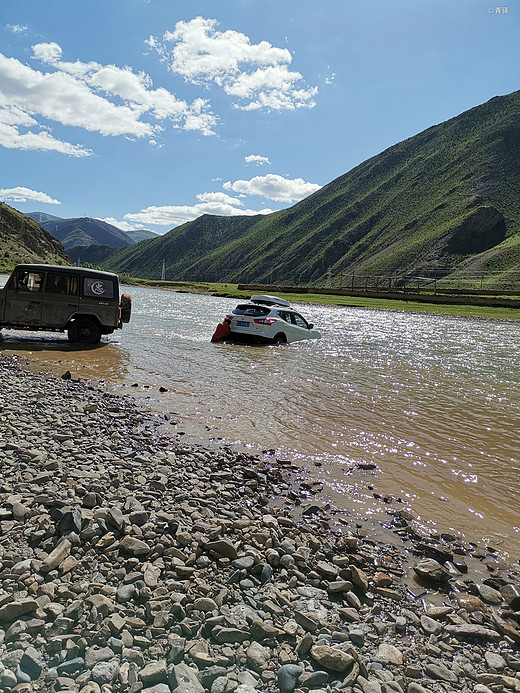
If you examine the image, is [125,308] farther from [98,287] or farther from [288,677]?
[288,677]

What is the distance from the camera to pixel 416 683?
296 cm

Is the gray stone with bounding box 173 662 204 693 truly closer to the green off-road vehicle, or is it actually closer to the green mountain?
the green off-road vehicle

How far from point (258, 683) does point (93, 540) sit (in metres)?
2.12

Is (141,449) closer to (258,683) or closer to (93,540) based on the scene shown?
(93,540)

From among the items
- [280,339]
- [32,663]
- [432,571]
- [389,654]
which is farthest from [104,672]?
[280,339]

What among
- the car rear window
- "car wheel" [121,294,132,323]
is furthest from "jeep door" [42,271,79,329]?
the car rear window

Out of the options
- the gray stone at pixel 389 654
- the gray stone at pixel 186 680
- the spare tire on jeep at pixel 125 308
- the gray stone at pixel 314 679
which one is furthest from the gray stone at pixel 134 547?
the spare tire on jeep at pixel 125 308

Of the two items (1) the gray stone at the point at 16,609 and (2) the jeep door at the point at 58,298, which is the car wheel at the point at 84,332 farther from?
(1) the gray stone at the point at 16,609

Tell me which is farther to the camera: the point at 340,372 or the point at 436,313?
the point at 436,313

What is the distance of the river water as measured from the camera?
20.9 ft

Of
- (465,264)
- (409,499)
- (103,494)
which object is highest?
(465,264)

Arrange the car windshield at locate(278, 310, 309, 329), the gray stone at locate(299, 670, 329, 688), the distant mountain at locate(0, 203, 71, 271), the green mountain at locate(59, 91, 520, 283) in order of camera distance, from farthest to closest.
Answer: the green mountain at locate(59, 91, 520, 283) < the distant mountain at locate(0, 203, 71, 271) < the car windshield at locate(278, 310, 309, 329) < the gray stone at locate(299, 670, 329, 688)

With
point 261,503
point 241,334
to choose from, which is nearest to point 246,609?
point 261,503

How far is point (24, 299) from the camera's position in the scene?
16547 millimetres
